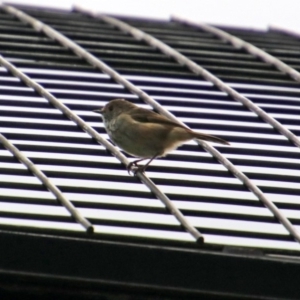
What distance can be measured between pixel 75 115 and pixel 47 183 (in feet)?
5.59

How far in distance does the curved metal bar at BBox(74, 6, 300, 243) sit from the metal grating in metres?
0.05

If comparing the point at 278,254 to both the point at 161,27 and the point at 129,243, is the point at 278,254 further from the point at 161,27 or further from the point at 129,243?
the point at 161,27

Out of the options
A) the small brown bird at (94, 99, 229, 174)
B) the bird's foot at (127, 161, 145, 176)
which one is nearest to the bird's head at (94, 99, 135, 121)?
the small brown bird at (94, 99, 229, 174)

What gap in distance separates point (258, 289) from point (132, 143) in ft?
9.75

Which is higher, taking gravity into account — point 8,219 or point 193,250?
point 193,250

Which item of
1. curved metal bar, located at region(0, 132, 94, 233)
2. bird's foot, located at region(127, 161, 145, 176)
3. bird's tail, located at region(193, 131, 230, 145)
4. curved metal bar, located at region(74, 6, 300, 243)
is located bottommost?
bird's foot, located at region(127, 161, 145, 176)

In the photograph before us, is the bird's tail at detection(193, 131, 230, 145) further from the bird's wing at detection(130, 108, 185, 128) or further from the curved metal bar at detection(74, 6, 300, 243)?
the bird's wing at detection(130, 108, 185, 128)

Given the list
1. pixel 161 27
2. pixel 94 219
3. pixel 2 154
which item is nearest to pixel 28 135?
pixel 2 154

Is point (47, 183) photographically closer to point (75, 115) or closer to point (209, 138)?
point (209, 138)

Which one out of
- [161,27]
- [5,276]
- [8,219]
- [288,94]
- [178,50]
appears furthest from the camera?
[161,27]

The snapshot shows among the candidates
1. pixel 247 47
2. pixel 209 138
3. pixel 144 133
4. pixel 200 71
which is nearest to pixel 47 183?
pixel 209 138

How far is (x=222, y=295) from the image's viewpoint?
179 inches

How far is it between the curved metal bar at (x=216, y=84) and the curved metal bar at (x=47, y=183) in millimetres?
1266

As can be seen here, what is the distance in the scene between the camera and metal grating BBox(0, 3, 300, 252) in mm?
5641
